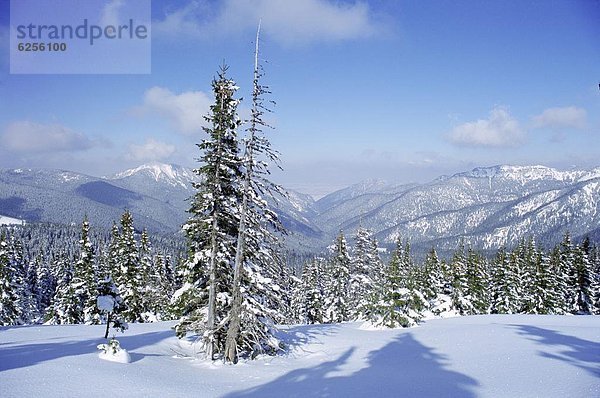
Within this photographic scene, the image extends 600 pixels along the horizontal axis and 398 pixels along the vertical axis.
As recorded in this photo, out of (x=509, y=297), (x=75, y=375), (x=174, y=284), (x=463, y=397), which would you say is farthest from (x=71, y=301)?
(x=509, y=297)

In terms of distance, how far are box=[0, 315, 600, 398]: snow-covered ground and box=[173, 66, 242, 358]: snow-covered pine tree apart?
2060 mm

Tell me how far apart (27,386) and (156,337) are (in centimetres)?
1322

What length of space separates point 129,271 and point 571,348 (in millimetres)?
36265

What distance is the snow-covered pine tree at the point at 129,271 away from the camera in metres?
38.3

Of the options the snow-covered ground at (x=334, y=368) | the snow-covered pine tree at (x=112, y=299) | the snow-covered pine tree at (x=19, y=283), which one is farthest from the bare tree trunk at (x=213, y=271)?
the snow-covered pine tree at (x=19, y=283)

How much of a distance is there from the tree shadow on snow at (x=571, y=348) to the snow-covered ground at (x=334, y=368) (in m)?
0.04

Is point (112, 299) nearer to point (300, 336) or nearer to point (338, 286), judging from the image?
point (300, 336)

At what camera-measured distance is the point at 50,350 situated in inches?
640

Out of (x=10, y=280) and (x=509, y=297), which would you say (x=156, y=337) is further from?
(x=509, y=297)

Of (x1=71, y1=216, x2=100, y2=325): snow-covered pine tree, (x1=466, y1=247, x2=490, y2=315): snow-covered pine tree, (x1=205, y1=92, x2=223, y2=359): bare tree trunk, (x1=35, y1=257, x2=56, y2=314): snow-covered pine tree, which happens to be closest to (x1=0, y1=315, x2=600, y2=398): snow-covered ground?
(x1=205, y1=92, x2=223, y2=359): bare tree trunk

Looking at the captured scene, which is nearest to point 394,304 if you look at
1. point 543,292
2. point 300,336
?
point 300,336

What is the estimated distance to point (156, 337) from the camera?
22891 millimetres

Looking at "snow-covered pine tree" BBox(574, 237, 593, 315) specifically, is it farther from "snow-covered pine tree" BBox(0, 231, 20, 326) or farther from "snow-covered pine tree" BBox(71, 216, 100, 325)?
"snow-covered pine tree" BBox(0, 231, 20, 326)

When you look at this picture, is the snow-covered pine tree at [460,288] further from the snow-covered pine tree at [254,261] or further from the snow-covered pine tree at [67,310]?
the snow-covered pine tree at [67,310]
